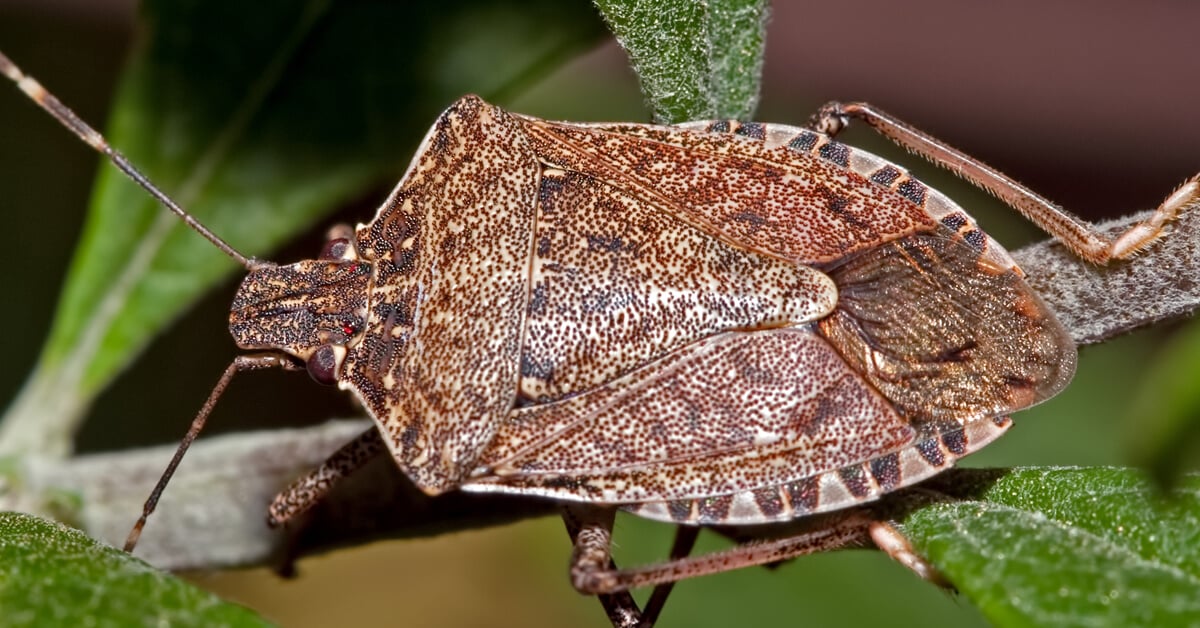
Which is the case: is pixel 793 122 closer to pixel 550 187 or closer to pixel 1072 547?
pixel 550 187

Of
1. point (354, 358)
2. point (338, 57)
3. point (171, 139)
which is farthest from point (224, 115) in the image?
point (354, 358)

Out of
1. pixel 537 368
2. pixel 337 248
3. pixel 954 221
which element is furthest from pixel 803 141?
pixel 337 248

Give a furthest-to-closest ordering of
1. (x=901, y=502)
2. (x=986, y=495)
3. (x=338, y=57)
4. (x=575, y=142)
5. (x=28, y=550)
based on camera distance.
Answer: (x=338, y=57)
(x=575, y=142)
(x=901, y=502)
(x=986, y=495)
(x=28, y=550)

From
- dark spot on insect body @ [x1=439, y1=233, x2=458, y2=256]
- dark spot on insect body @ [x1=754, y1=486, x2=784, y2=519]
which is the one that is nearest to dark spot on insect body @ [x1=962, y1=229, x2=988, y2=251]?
dark spot on insect body @ [x1=754, y1=486, x2=784, y2=519]

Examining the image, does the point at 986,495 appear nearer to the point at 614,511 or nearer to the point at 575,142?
the point at 614,511

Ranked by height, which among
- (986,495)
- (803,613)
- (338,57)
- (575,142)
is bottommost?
(803,613)

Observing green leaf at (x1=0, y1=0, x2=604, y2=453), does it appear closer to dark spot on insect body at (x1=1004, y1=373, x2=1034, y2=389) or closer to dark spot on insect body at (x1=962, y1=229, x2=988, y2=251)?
dark spot on insect body at (x1=962, y1=229, x2=988, y2=251)

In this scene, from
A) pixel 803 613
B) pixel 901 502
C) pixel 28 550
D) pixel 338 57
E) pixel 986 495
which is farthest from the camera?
pixel 803 613

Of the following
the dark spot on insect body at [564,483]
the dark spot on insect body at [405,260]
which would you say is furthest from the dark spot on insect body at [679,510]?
the dark spot on insect body at [405,260]
